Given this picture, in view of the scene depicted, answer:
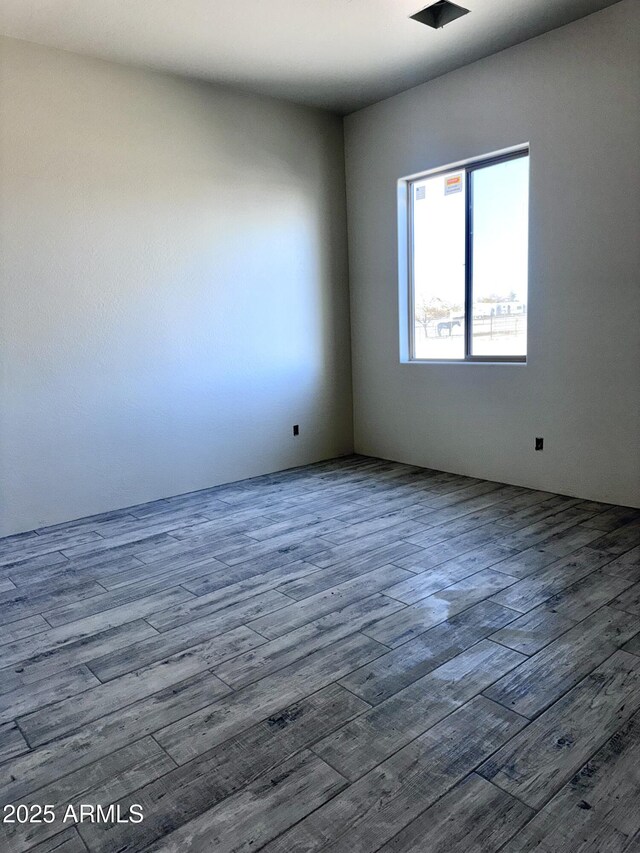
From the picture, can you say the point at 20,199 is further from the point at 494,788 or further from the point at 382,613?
the point at 494,788

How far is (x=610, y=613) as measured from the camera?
2.51m

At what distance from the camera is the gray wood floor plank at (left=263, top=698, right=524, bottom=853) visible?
1456 mm

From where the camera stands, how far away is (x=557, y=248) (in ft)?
13.2

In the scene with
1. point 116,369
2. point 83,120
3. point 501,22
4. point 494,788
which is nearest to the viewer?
point 494,788

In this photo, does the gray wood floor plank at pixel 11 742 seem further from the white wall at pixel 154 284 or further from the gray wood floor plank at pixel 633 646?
the white wall at pixel 154 284

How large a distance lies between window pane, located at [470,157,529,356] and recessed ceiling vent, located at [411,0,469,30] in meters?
1.05

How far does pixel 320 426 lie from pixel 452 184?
90.5 inches

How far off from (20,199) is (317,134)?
2605 millimetres

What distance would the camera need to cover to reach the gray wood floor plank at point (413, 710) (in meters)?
1.74

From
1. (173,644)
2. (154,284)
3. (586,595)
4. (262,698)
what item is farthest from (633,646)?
(154,284)

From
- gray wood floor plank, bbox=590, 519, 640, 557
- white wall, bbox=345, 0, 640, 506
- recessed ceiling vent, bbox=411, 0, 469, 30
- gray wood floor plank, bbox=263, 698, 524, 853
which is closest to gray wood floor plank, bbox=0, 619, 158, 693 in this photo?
gray wood floor plank, bbox=263, 698, 524, 853

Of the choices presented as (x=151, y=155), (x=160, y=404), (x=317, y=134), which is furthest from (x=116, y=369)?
(x=317, y=134)

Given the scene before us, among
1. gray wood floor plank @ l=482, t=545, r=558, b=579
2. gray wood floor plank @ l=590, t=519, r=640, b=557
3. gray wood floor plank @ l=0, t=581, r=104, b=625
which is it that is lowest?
gray wood floor plank @ l=0, t=581, r=104, b=625

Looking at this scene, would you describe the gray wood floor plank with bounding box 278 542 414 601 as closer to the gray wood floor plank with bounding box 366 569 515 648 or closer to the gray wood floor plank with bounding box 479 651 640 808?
the gray wood floor plank with bounding box 366 569 515 648
